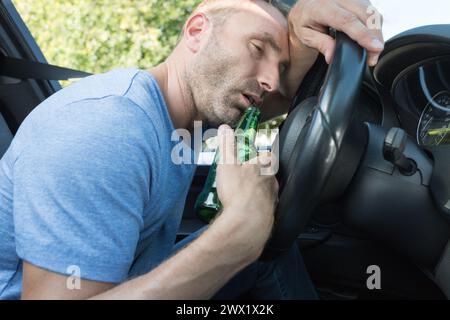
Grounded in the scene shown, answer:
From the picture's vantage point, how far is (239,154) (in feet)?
4.03

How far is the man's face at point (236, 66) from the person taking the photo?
54.5 inches

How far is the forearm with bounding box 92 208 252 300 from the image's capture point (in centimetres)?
100

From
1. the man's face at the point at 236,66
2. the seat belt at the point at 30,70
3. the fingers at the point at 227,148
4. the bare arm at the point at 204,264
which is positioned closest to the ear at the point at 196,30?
the man's face at the point at 236,66

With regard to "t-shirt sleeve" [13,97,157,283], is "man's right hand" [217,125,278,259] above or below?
below

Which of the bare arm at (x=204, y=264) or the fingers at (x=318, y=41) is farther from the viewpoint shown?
the fingers at (x=318, y=41)

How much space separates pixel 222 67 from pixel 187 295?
22.7 inches

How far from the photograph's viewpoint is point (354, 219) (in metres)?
1.28

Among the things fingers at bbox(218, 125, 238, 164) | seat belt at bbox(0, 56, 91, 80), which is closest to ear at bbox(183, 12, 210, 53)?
fingers at bbox(218, 125, 238, 164)

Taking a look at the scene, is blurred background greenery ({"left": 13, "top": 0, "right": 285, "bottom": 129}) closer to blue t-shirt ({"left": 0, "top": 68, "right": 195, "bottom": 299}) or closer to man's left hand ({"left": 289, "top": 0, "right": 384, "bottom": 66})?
man's left hand ({"left": 289, "top": 0, "right": 384, "bottom": 66})

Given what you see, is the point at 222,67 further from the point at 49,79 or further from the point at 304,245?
the point at 49,79

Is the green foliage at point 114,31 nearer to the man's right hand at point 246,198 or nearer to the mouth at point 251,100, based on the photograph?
the mouth at point 251,100

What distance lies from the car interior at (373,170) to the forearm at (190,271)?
0.11 m

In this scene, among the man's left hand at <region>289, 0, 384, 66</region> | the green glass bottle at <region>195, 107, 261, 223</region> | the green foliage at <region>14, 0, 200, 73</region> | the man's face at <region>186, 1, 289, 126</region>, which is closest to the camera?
the man's left hand at <region>289, 0, 384, 66</region>
